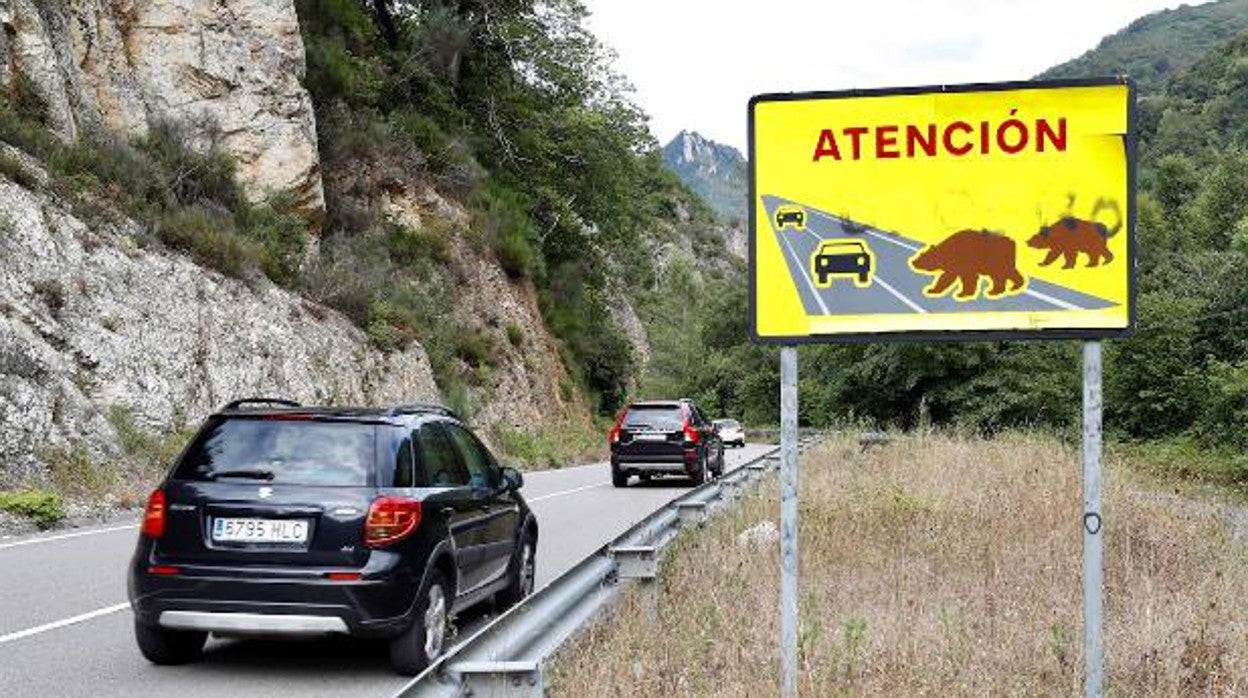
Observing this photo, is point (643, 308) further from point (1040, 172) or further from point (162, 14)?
point (1040, 172)

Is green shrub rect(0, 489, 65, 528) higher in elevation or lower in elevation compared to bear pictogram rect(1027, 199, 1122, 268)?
lower

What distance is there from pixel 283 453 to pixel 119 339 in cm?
1529

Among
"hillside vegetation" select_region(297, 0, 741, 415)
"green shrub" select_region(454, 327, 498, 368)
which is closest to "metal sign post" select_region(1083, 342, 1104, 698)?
"hillside vegetation" select_region(297, 0, 741, 415)

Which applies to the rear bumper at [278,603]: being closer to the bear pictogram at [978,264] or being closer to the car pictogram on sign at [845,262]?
the car pictogram on sign at [845,262]

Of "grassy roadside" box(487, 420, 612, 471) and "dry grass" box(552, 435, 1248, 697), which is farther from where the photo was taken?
"grassy roadside" box(487, 420, 612, 471)

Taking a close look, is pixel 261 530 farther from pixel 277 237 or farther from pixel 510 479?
pixel 277 237

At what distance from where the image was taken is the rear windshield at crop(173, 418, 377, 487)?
7.23 metres

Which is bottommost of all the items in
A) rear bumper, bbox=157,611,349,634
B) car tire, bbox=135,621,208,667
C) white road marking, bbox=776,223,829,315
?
car tire, bbox=135,621,208,667

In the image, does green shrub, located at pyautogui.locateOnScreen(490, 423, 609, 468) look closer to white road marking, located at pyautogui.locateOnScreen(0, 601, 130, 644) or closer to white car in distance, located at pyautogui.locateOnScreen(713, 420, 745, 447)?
white car in distance, located at pyautogui.locateOnScreen(713, 420, 745, 447)

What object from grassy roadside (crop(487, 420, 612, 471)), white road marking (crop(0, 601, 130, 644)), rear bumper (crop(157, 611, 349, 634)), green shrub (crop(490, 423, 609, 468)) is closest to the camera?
rear bumper (crop(157, 611, 349, 634))

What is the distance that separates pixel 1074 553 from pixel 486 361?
2823cm

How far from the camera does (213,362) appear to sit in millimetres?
22984

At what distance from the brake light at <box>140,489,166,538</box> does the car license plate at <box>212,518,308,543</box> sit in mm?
377

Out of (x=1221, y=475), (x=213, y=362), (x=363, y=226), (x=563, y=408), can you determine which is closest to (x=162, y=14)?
(x=363, y=226)
